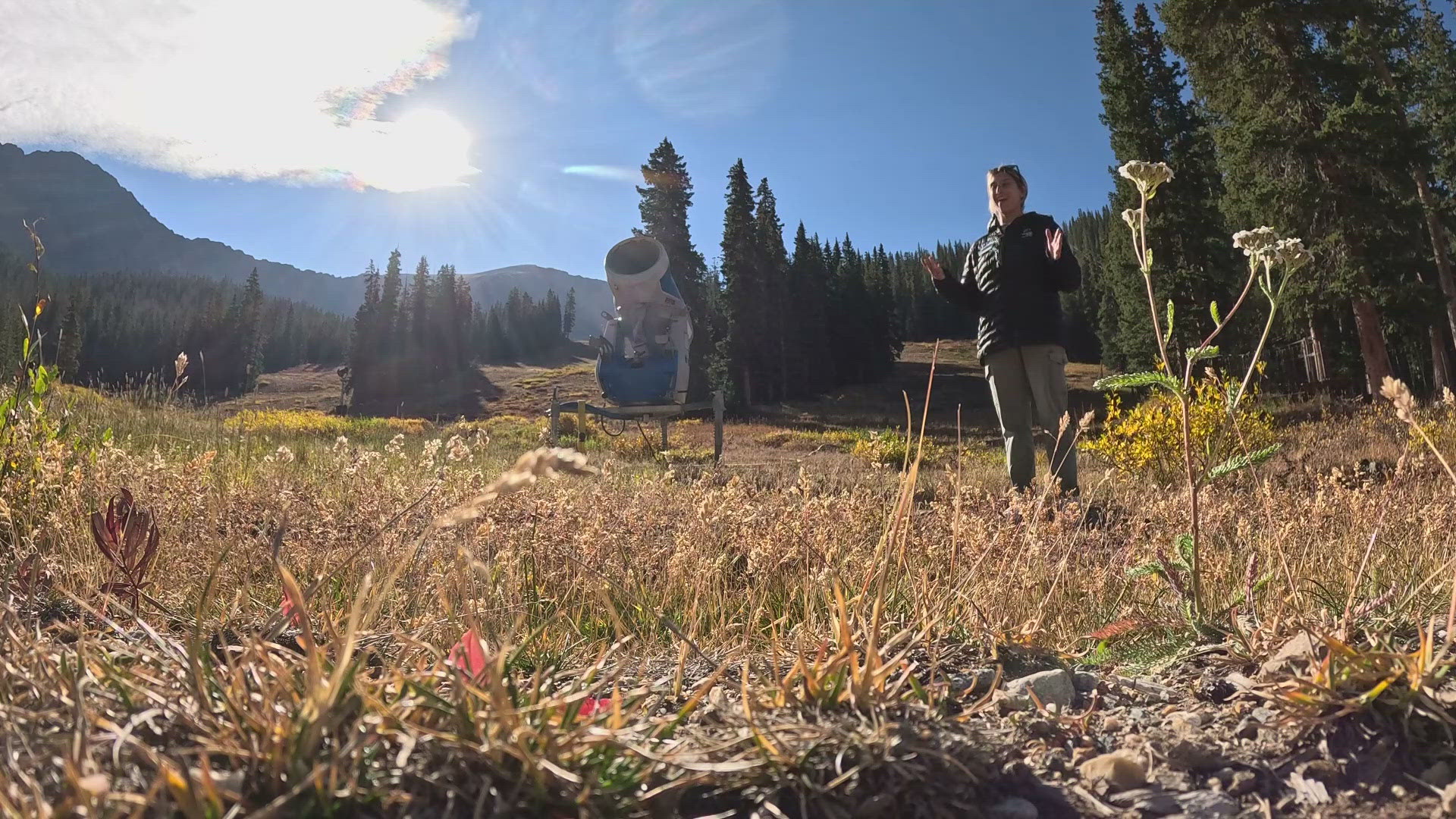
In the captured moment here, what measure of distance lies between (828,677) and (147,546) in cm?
161

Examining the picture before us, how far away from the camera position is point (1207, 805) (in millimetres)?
894

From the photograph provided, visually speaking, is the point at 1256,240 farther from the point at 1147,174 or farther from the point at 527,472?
the point at 527,472

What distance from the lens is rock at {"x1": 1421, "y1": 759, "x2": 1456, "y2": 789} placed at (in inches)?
35.4

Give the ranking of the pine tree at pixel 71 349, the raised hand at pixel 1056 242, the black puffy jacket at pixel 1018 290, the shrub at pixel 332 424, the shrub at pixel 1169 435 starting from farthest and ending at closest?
1. the shrub at pixel 332 424
2. the shrub at pixel 1169 435
3. the pine tree at pixel 71 349
4. the black puffy jacket at pixel 1018 290
5. the raised hand at pixel 1056 242

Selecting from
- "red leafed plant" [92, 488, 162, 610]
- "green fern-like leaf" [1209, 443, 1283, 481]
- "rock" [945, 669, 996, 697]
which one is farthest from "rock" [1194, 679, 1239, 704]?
"red leafed plant" [92, 488, 162, 610]

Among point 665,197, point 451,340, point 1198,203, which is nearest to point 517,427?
Result: point 665,197

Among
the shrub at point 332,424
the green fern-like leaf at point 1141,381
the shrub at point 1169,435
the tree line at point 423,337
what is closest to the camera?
the green fern-like leaf at point 1141,381

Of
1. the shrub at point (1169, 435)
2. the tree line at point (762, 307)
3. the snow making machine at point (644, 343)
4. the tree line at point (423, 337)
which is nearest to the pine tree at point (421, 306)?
the tree line at point (423, 337)

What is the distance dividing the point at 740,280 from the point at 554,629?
3680cm

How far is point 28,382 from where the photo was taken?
3.51 meters

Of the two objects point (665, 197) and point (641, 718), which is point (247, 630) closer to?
point (641, 718)

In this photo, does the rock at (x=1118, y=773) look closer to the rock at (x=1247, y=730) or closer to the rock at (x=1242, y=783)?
the rock at (x=1242, y=783)

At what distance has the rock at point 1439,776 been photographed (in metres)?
0.90

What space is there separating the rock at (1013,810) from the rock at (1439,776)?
1.60ft
